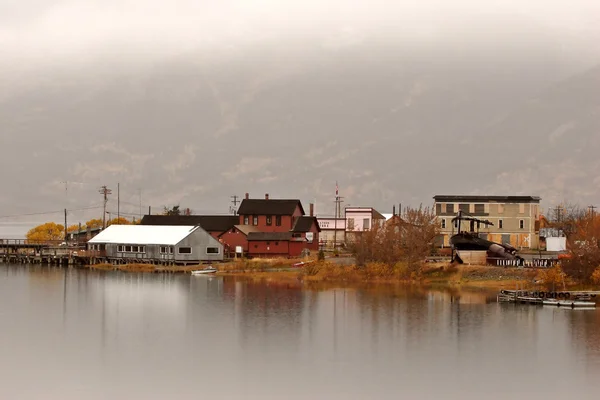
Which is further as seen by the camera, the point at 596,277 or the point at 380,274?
the point at 380,274

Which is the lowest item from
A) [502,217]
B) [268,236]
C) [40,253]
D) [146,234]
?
[40,253]

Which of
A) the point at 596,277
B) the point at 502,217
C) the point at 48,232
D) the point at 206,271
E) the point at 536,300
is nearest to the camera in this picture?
the point at 536,300

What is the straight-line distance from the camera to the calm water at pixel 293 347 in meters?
35.1

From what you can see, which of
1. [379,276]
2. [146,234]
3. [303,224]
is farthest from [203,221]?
[379,276]

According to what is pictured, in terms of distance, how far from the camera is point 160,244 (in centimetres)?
9344

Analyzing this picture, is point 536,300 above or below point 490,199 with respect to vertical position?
below

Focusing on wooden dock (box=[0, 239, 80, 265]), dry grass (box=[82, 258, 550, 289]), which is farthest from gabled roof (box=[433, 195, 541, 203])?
wooden dock (box=[0, 239, 80, 265])

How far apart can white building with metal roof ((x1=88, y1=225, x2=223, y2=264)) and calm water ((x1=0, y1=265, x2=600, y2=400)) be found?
2607 cm

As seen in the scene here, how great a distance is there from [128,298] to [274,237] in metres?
33.8

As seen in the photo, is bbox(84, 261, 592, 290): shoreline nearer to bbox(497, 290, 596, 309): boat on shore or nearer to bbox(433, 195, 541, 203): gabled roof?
bbox(497, 290, 596, 309): boat on shore

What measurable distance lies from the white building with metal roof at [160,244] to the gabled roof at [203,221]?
7.15m

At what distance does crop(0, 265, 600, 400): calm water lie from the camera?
35094mm

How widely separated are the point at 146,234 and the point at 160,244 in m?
3.96

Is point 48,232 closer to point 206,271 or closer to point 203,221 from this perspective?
point 203,221
